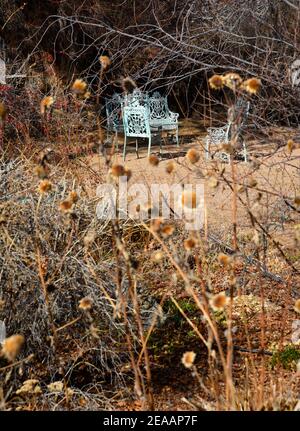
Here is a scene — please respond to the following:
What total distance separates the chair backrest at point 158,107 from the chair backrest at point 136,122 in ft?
4.67

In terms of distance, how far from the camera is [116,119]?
12.0 metres

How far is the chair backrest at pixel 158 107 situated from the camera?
1291cm

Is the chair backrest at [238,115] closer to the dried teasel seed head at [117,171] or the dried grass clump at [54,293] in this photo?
the dried teasel seed head at [117,171]

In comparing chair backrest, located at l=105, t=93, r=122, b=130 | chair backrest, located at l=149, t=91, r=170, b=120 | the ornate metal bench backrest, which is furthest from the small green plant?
chair backrest, located at l=149, t=91, r=170, b=120

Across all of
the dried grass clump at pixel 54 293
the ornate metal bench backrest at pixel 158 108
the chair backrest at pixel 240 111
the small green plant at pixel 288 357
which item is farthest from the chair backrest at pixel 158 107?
the small green plant at pixel 288 357

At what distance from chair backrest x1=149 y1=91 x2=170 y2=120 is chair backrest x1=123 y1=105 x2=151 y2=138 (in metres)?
1.42

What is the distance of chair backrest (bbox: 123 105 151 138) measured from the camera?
1106 cm

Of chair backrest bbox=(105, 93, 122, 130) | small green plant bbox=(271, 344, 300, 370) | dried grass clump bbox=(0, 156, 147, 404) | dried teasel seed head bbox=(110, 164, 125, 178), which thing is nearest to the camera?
dried teasel seed head bbox=(110, 164, 125, 178)

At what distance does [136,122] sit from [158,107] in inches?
70.8

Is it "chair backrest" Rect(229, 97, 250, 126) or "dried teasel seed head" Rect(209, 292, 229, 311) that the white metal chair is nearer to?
"chair backrest" Rect(229, 97, 250, 126)

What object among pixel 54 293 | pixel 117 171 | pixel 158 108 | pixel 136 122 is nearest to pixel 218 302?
pixel 117 171
